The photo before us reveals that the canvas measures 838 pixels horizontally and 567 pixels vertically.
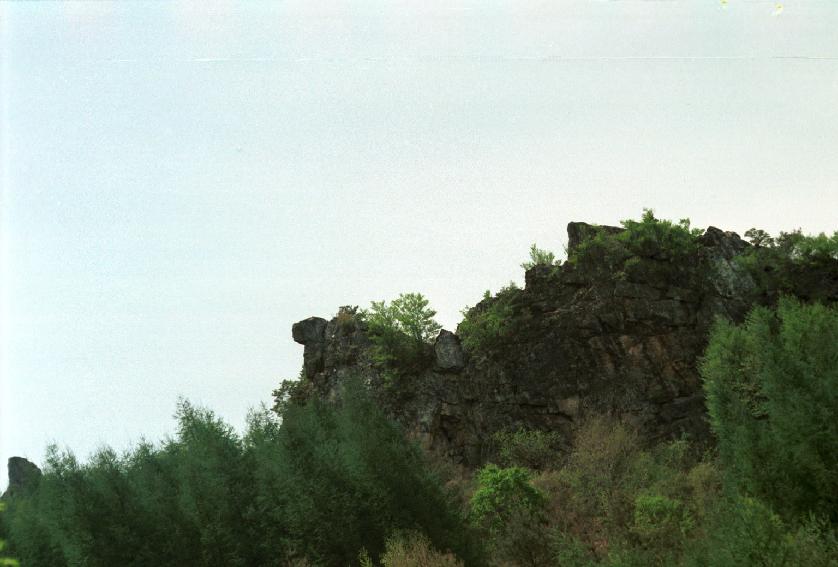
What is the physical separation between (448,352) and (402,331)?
278 cm

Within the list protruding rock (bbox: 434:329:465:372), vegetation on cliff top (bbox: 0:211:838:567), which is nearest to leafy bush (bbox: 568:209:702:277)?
vegetation on cliff top (bbox: 0:211:838:567)

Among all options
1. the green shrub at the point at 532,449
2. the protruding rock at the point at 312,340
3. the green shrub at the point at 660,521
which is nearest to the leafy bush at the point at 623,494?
the green shrub at the point at 660,521

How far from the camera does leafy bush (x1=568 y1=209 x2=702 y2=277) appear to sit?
4241 centimetres

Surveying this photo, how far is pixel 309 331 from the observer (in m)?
49.3

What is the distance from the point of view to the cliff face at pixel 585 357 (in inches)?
1593

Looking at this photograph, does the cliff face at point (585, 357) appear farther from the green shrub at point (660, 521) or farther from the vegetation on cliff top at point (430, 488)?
the green shrub at point (660, 521)

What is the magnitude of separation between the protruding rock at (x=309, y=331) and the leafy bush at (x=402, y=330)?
3.54 m

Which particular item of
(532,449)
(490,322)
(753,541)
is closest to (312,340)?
(490,322)

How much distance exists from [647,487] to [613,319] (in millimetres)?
10023

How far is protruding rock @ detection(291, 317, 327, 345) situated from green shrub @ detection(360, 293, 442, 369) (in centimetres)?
358

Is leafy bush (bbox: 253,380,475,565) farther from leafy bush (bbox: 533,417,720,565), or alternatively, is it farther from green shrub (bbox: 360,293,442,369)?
green shrub (bbox: 360,293,442,369)

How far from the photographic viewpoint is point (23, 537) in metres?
34.2

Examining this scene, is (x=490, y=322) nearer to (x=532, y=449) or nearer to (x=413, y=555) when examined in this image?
(x=532, y=449)

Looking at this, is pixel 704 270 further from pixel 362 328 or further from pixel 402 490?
pixel 402 490
